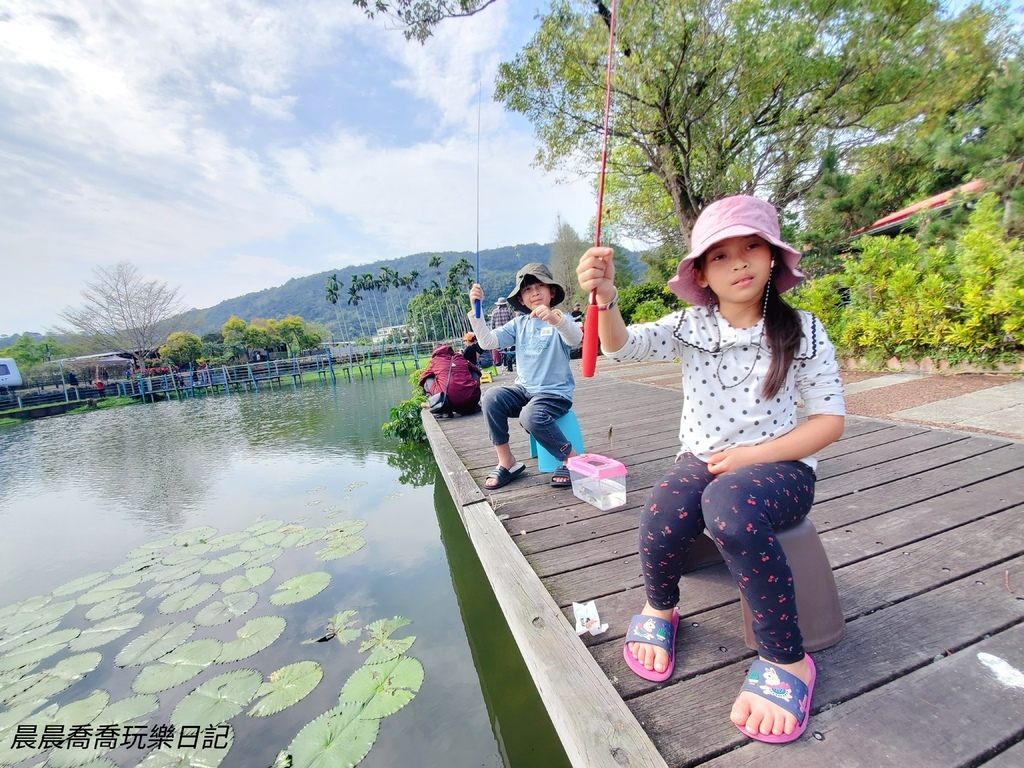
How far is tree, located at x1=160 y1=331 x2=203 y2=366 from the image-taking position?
33.0m

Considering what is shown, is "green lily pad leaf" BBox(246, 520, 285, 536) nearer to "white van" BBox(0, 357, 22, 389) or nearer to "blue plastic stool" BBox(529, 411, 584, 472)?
"blue plastic stool" BBox(529, 411, 584, 472)

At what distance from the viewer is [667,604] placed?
4.58ft

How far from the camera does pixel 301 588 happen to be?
307 centimetres

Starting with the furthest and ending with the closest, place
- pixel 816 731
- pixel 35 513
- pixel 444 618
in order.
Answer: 1. pixel 35 513
2. pixel 444 618
3. pixel 816 731

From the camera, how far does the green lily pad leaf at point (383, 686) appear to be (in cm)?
204

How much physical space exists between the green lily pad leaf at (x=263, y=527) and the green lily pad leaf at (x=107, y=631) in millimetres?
1170

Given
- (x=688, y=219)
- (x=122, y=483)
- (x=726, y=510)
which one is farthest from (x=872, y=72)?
(x=122, y=483)

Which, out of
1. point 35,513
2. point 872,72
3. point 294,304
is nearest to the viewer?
point 35,513

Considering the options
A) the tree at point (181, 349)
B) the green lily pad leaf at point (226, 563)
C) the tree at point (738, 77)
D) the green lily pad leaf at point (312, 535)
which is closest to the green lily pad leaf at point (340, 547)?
the green lily pad leaf at point (312, 535)

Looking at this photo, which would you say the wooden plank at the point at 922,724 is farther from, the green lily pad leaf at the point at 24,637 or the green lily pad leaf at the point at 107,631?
the green lily pad leaf at the point at 24,637

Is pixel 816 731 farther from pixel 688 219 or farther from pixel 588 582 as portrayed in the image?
pixel 688 219

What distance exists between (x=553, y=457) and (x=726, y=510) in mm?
1746

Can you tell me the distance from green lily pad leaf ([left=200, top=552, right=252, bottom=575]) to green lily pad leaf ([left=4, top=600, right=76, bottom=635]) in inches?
32.4

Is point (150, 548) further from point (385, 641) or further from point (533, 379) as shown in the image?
point (533, 379)
